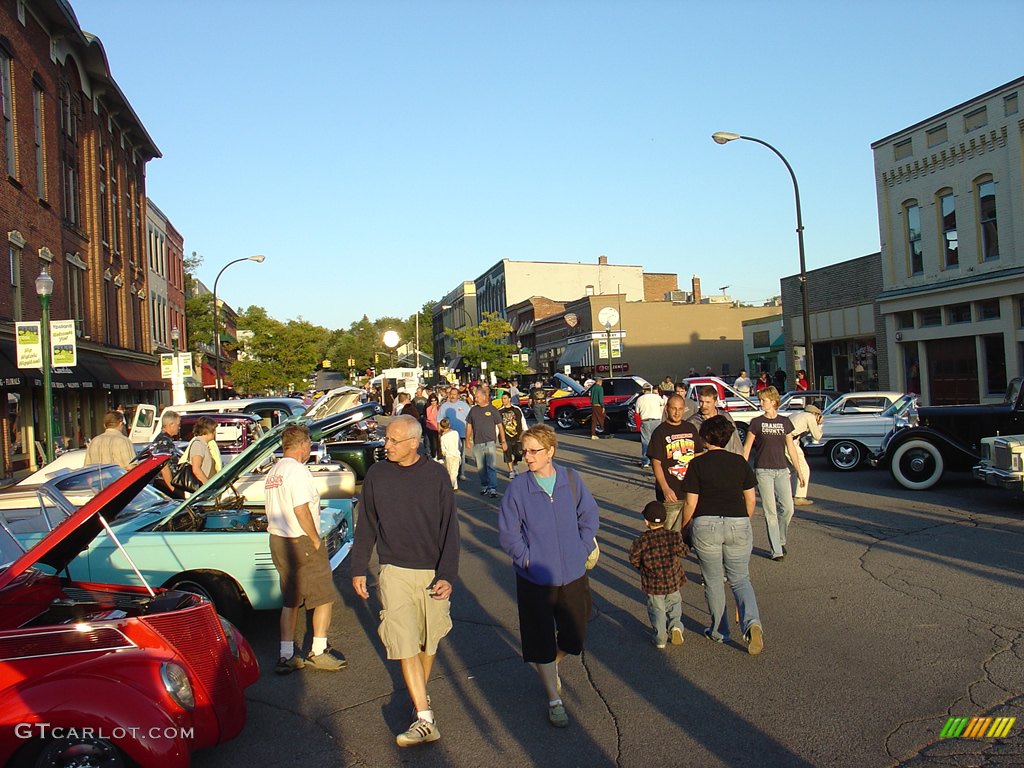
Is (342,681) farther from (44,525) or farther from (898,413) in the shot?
(898,413)

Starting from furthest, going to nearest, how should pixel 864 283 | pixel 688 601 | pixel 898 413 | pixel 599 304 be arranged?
pixel 599 304, pixel 864 283, pixel 898 413, pixel 688 601

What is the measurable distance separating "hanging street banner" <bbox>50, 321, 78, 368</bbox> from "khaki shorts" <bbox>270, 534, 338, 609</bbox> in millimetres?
12412

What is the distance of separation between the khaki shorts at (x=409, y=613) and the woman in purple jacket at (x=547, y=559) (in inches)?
19.4

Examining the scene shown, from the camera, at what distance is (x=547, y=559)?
4.85 m

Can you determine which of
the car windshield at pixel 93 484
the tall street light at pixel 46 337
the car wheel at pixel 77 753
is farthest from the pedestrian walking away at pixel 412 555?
the tall street light at pixel 46 337

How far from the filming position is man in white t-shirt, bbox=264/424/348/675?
584 centimetres

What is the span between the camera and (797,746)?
173 inches

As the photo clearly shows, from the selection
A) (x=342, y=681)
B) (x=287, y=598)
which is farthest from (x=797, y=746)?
(x=287, y=598)

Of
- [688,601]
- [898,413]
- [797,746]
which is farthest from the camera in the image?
[898,413]

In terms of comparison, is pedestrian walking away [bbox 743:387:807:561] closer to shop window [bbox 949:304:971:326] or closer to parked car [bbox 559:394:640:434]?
parked car [bbox 559:394:640:434]

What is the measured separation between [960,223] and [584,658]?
77.8 feet

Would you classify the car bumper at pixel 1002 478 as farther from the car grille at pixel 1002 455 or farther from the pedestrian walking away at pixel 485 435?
the pedestrian walking away at pixel 485 435

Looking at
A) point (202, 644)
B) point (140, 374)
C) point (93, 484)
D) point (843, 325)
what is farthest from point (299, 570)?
point (140, 374)

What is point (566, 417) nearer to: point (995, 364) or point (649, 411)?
point (995, 364)
